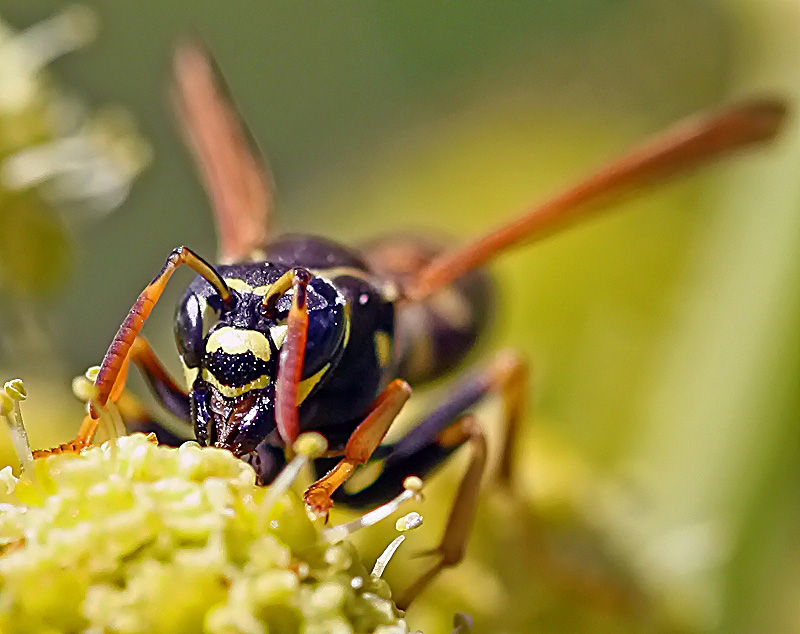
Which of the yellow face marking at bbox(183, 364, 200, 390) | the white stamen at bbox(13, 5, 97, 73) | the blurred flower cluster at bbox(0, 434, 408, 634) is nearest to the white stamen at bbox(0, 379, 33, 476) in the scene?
the blurred flower cluster at bbox(0, 434, 408, 634)

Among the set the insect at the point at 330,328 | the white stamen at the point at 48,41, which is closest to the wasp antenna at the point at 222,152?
the insect at the point at 330,328

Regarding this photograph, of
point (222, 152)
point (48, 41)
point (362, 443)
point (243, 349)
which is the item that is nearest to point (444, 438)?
point (362, 443)

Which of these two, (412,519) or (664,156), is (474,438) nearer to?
(412,519)

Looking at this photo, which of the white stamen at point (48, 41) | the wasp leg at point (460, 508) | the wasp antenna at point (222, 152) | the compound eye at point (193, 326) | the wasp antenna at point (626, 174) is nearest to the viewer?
the compound eye at point (193, 326)

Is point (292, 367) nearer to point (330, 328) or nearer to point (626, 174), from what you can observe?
point (330, 328)

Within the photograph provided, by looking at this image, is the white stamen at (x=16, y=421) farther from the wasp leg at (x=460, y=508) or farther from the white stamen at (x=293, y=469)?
the wasp leg at (x=460, y=508)

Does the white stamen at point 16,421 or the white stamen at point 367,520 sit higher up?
the white stamen at point 16,421

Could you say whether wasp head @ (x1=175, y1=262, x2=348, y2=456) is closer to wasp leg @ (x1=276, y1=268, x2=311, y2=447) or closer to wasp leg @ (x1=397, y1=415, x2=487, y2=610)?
wasp leg @ (x1=276, y1=268, x2=311, y2=447)

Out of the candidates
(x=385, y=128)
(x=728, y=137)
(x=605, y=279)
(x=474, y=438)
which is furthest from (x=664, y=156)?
(x=385, y=128)
